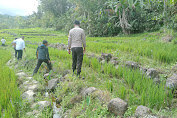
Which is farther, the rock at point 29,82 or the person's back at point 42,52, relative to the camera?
the person's back at point 42,52

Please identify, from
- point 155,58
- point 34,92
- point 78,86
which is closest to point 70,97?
point 78,86

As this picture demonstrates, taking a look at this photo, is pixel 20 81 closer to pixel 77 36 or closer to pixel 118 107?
pixel 77 36

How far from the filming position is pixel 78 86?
127 inches

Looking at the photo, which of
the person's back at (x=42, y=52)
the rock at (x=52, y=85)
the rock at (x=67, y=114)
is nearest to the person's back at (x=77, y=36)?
the rock at (x=52, y=85)

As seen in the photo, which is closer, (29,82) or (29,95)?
(29,95)

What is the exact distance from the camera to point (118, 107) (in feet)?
7.13

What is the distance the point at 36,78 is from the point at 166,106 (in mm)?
3336

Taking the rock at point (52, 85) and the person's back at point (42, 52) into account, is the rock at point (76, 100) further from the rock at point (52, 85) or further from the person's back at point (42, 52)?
the person's back at point (42, 52)

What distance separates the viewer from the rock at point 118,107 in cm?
217

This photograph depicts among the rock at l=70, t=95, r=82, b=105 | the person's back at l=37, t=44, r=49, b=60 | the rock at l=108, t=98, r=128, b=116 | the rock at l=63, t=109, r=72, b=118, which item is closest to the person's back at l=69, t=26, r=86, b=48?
the person's back at l=37, t=44, r=49, b=60

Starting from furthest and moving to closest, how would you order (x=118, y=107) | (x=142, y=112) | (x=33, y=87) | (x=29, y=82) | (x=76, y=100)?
(x=29, y=82) → (x=33, y=87) → (x=76, y=100) → (x=118, y=107) → (x=142, y=112)

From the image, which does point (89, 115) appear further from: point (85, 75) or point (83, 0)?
point (83, 0)

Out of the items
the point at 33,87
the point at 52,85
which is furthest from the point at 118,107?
the point at 33,87

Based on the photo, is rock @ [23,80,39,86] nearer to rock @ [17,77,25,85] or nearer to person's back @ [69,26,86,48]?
rock @ [17,77,25,85]
